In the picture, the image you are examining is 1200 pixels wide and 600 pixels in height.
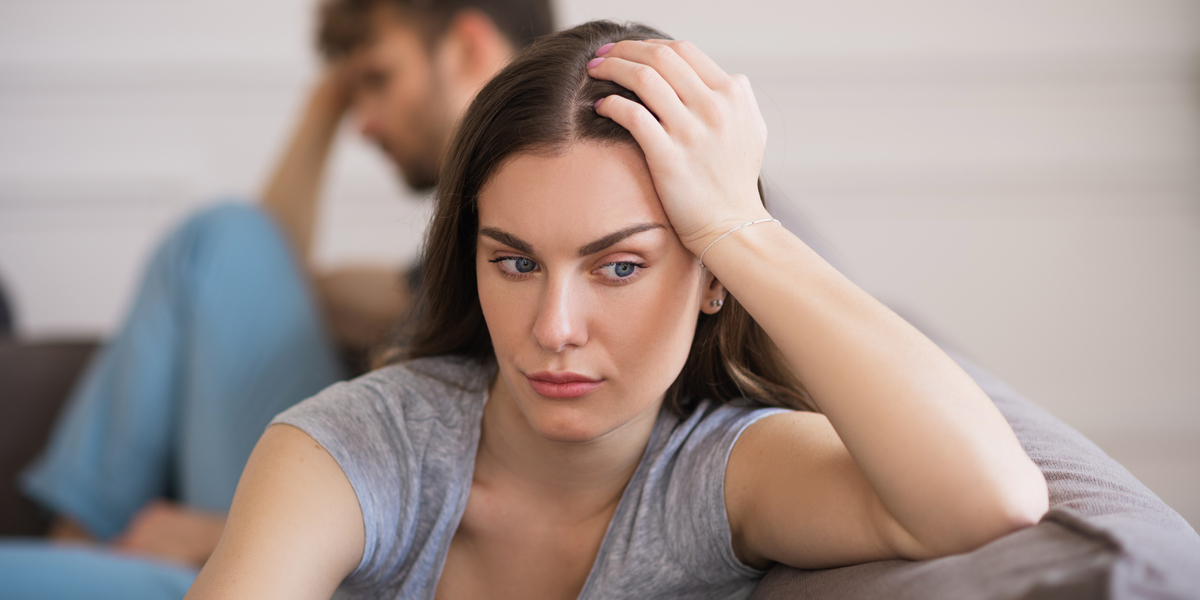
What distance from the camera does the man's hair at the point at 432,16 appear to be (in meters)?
1.94

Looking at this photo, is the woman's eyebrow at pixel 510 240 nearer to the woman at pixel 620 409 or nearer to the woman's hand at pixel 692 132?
the woman at pixel 620 409

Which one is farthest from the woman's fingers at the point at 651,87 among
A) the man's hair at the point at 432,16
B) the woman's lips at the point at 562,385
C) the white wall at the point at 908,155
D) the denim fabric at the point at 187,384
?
the white wall at the point at 908,155

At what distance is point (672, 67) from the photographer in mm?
740

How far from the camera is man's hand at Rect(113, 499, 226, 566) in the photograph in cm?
136

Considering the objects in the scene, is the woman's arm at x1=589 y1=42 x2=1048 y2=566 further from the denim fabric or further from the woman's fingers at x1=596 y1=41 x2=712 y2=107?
the denim fabric

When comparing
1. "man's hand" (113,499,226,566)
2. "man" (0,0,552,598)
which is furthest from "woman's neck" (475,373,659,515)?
"man's hand" (113,499,226,566)

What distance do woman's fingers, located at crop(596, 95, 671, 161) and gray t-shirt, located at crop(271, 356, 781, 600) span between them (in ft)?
1.03

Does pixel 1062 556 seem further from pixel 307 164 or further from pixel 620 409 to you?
pixel 307 164

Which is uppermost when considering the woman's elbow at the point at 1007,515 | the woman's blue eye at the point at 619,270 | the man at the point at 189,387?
the woman's blue eye at the point at 619,270

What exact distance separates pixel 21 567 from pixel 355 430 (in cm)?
69

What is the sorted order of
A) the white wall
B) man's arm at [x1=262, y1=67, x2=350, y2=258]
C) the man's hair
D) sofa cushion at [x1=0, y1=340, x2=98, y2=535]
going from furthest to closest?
the white wall → man's arm at [x1=262, y1=67, x2=350, y2=258] → the man's hair → sofa cushion at [x1=0, y1=340, x2=98, y2=535]

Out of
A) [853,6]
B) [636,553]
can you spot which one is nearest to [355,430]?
[636,553]

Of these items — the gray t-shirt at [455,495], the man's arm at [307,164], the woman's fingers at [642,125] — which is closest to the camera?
the woman's fingers at [642,125]

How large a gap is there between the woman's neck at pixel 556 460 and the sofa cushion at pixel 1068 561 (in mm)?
199
